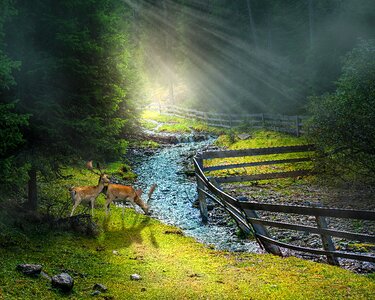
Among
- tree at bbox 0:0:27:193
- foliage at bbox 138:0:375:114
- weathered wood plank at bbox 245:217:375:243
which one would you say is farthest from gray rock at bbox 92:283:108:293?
foliage at bbox 138:0:375:114

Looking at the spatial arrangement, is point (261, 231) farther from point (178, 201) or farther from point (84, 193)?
point (178, 201)

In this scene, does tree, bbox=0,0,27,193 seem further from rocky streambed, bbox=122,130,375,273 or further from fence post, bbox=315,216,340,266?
fence post, bbox=315,216,340,266

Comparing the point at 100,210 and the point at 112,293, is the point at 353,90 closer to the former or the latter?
the point at 100,210

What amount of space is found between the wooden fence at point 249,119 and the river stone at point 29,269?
2358cm

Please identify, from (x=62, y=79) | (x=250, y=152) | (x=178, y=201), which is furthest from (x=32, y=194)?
(x=250, y=152)

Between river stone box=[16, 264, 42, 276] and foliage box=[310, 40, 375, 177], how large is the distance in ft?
41.3

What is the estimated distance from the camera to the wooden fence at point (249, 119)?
28542 mm

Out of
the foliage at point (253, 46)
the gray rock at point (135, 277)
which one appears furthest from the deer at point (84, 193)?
the foliage at point (253, 46)

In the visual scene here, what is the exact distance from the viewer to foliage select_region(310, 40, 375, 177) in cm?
1427

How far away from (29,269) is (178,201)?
433 inches

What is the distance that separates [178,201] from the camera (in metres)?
17.4

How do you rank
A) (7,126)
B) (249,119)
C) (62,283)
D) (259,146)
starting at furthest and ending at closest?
1. (249,119)
2. (259,146)
3. (7,126)
4. (62,283)

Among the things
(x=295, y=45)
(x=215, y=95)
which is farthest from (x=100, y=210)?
(x=295, y=45)

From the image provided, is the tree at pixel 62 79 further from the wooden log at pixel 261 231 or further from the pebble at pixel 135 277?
the wooden log at pixel 261 231
